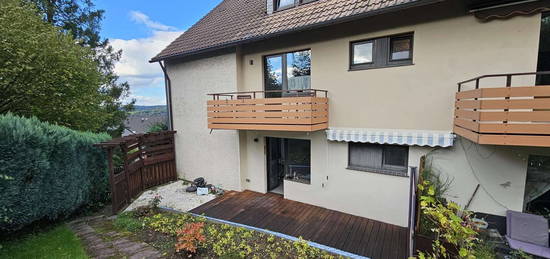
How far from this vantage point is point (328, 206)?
28.1 ft

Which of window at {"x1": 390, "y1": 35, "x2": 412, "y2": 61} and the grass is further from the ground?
window at {"x1": 390, "y1": 35, "x2": 412, "y2": 61}

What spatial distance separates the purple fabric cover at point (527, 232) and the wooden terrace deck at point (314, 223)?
2409 millimetres

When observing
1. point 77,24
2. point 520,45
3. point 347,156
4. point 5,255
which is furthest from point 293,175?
point 77,24

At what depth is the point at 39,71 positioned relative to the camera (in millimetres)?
9172

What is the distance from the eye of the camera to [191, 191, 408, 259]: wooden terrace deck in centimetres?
614

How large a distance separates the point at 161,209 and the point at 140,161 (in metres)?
3.26

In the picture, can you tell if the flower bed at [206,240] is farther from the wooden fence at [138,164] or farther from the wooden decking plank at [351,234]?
the wooden fence at [138,164]

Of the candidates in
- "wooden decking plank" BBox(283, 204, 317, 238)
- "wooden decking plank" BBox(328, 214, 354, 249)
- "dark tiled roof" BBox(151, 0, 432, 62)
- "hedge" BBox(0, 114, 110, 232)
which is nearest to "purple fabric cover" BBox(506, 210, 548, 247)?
"wooden decking plank" BBox(328, 214, 354, 249)

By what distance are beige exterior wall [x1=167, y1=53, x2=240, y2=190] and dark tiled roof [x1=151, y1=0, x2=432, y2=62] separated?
2.91ft

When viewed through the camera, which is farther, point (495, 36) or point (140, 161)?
point (140, 161)

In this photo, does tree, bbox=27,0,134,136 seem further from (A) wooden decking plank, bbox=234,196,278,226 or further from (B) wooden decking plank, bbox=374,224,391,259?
(B) wooden decking plank, bbox=374,224,391,259

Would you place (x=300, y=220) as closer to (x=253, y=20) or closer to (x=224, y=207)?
(x=224, y=207)

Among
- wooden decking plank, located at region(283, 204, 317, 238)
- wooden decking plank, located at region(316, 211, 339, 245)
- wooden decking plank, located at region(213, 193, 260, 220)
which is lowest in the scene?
wooden decking plank, located at region(213, 193, 260, 220)

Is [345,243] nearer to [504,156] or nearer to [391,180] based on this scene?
[391,180]
